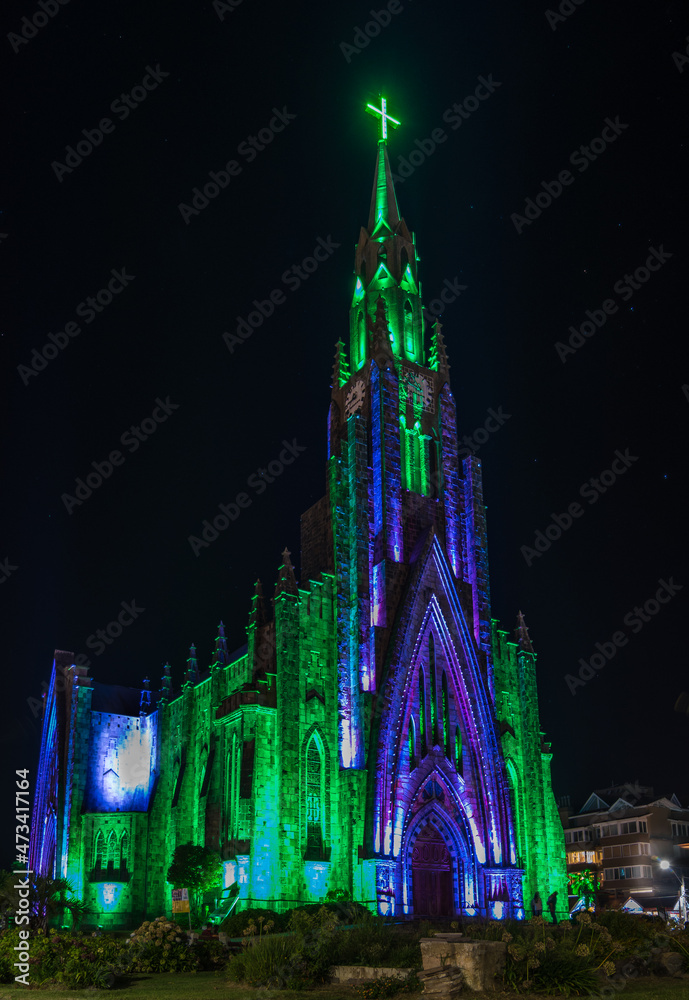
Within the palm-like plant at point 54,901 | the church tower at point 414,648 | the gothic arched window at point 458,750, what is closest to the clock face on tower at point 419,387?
the church tower at point 414,648

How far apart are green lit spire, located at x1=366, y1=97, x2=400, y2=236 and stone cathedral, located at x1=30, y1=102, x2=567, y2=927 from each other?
2970mm

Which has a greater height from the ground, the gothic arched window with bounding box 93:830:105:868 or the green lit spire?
the green lit spire

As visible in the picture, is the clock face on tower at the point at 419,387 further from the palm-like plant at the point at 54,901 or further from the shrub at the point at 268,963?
the shrub at the point at 268,963

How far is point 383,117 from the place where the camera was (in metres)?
70.4

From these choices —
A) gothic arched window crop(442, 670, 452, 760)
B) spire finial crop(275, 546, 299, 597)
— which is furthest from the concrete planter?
gothic arched window crop(442, 670, 452, 760)

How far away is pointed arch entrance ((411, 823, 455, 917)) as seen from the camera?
146 ft

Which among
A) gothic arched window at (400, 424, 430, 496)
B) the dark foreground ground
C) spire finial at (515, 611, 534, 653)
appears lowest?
the dark foreground ground

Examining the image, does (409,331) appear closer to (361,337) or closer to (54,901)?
(361,337)

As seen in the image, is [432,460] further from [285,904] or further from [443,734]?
[285,904]

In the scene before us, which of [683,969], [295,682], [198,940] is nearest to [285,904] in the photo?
[295,682]

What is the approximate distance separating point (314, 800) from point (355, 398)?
1024 inches

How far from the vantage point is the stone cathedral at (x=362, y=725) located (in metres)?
43.2

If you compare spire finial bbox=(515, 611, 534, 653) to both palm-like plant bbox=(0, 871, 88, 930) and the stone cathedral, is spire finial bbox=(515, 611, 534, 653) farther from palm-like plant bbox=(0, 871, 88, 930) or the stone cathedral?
palm-like plant bbox=(0, 871, 88, 930)

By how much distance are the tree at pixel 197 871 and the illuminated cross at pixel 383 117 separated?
180 feet
